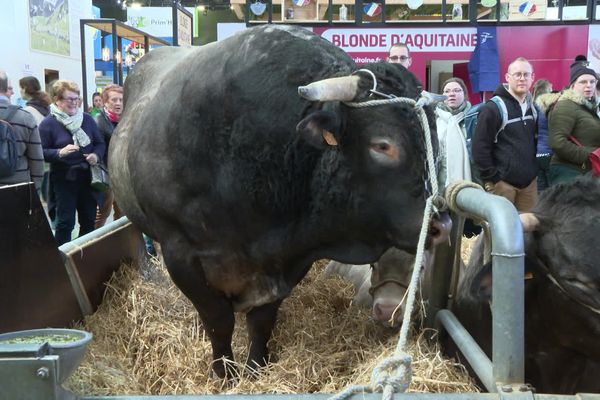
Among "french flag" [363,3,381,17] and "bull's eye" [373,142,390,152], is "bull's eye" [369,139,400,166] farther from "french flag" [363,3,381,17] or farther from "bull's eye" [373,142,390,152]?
"french flag" [363,3,381,17]

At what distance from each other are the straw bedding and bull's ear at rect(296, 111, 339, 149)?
2.76 ft

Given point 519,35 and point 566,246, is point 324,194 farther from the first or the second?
point 519,35

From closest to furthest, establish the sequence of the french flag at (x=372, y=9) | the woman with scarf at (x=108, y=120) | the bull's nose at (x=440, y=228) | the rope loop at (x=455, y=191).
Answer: the rope loop at (x=455, y=191)
the bull's nose at (x=440, y=228)
the woman with scarf at (x=108, y=120)
the french flag at (x=372, y=9)

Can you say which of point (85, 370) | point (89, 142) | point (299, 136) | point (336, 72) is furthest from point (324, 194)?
point (89, 142)

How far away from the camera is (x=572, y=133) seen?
209 inches

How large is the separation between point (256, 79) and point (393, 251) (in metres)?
1.11

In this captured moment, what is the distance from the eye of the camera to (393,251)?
3059 mm

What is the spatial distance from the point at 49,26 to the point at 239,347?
14003mm

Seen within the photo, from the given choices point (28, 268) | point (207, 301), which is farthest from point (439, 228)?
point (28, 268)

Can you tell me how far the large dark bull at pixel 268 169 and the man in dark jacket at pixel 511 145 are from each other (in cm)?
256

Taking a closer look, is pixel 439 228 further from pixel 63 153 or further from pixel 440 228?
pixel 63 153

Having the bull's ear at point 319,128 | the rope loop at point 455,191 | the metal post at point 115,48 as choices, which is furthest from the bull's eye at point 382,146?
the metal post at point 115,48

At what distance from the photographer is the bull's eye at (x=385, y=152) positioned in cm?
220

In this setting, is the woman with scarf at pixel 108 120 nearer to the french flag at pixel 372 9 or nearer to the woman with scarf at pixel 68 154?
the woman with scarf at pixel 68 154
